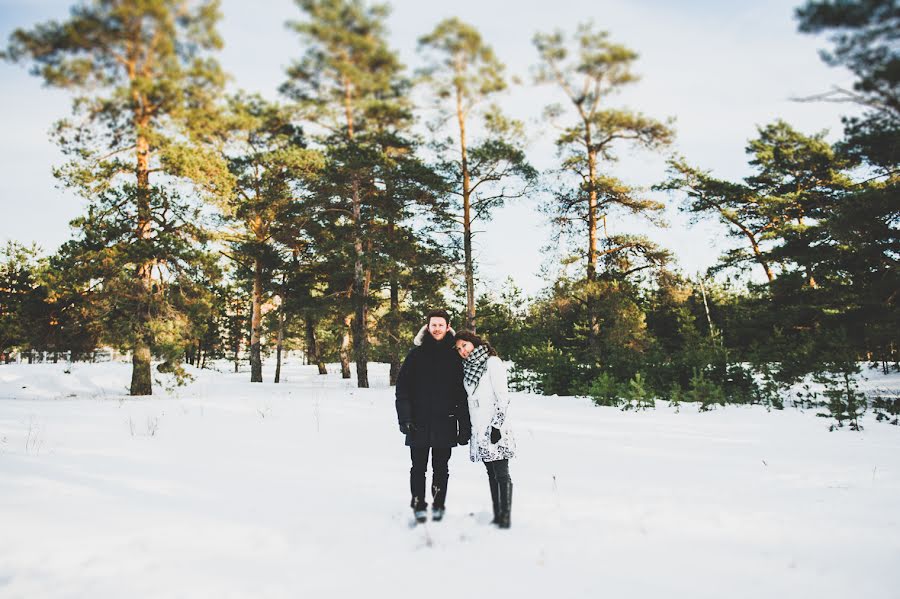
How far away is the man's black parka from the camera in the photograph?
163 inches

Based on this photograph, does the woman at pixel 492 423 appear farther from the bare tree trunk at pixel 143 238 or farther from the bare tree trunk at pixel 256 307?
the bare tree trunk at pixel 256 307

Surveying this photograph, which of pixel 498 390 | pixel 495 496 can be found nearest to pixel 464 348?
pixel 498 390

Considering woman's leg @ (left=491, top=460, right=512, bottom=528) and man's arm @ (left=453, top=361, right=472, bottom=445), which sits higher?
man's arm @ (left=453, top=361, right=472, bottom=445)

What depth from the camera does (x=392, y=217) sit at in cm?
1770

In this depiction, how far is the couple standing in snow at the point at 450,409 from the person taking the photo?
157 inches

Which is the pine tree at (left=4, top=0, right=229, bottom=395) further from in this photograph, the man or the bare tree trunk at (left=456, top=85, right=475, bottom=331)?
the man

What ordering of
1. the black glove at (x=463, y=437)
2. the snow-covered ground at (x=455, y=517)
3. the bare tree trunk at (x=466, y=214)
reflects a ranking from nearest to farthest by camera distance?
the snow-covered ground at (x=455, y=517), the black glove at (x=463, y=437), the bare tree trunk at (x=466, y=214)

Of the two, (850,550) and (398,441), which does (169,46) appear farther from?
(850,550)

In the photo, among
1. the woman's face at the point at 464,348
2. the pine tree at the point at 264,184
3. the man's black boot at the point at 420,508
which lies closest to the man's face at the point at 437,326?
the woman's face at the point at 464,348

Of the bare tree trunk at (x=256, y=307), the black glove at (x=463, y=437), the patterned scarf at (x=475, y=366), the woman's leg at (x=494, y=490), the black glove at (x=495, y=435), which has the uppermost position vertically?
the bare tree trunk at (x=256, y=307)

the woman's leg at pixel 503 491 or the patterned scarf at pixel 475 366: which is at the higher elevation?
the patterned scarf at pixel 475 366

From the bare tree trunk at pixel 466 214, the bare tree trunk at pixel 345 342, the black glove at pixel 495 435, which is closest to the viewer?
the black glove at pixel 495 435

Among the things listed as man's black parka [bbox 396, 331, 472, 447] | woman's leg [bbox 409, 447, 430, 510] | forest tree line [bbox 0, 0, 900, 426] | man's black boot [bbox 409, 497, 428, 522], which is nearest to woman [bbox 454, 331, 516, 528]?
man's black parka [bbox 396, 331, 472, 447]

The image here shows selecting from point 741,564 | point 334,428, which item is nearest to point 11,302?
point 334,428
